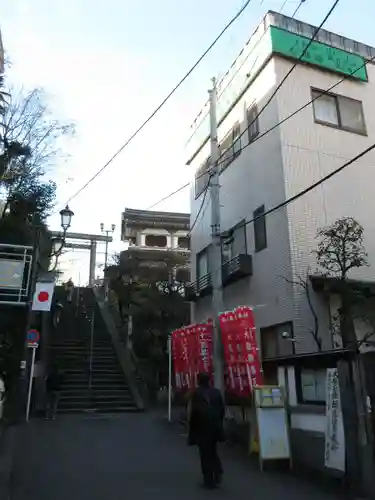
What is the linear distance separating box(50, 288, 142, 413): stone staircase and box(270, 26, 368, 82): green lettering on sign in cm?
1233

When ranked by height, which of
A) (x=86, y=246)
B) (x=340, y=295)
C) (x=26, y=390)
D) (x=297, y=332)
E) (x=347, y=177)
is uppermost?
(x=86, y=246)

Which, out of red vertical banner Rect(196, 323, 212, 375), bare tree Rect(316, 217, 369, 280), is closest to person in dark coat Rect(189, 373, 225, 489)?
red vertical banner Rect(196, 323, 212, 375)

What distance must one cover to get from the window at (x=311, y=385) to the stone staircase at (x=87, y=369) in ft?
28.6

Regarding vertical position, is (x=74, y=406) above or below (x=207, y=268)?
below

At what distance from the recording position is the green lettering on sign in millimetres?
12773

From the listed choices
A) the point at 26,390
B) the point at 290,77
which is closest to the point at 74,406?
the point at 26,390

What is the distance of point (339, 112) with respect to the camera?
13273 millimetres

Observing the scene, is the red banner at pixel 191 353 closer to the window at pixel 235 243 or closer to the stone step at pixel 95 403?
the stone step at pixel 95 403

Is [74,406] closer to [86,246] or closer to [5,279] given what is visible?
[5,279]

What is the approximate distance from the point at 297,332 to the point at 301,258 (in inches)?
74.4

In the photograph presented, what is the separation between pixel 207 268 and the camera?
52.7 feet

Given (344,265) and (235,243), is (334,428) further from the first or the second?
(235,243)

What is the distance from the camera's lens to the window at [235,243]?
13.6 meters

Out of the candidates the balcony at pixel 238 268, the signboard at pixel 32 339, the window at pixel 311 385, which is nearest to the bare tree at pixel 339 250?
the balcony at pixel 238 268
